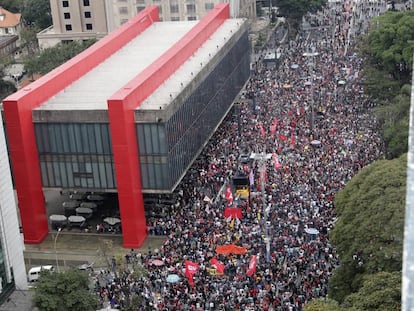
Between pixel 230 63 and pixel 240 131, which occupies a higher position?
pixel 230 63

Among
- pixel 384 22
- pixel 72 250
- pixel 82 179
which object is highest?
pixel 384 22

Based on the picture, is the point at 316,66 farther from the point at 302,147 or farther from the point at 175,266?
the point at 175,266

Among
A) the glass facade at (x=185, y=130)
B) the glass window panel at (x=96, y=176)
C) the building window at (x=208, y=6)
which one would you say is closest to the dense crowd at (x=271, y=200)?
the glass facade at (x=185, y=130)

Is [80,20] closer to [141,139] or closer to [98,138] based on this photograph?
[98,138]

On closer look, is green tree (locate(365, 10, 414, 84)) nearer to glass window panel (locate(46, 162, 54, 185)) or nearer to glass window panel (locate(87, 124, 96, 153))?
glass window panel (locate(87, 124, 96, 153))

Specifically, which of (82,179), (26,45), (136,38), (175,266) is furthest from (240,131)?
(26,45)

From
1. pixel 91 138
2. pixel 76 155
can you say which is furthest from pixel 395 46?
pixel 76 155
